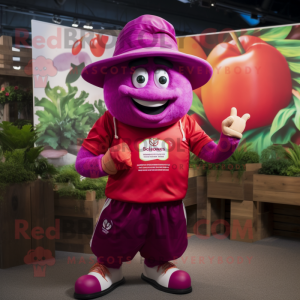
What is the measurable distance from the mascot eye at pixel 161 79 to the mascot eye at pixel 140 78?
0.05m

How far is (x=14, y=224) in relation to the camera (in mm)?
2701

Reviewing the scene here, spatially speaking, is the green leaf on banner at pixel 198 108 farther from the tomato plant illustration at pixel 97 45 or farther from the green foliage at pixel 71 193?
the green foliage at pixel 71 193

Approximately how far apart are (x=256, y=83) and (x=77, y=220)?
2.06 meters

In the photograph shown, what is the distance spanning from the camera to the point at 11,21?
9.87 m

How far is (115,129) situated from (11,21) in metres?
8.86

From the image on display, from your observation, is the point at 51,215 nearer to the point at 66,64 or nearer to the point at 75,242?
the point at 75,242

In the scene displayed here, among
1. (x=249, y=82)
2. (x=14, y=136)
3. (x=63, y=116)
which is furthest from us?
(x=249, y=82)

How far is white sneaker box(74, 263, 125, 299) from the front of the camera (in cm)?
211

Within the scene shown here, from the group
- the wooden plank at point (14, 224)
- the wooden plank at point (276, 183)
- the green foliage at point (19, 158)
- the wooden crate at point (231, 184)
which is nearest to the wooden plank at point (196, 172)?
the wooden crate at point (231, 184)

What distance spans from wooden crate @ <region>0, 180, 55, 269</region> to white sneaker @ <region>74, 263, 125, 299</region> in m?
0.76

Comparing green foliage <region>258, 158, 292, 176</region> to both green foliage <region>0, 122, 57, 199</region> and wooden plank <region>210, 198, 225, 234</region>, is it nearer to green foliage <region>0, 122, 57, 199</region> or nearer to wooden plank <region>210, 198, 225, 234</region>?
wooden plank <region>210, 198, 225, 234</region>

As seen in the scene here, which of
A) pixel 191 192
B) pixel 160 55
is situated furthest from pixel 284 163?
pixel 160 55

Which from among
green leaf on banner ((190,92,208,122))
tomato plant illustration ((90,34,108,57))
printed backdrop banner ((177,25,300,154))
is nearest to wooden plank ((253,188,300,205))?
printed backdrop banner ((177,25,300,154))

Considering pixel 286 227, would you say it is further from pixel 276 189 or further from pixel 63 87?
pixel 63 87
